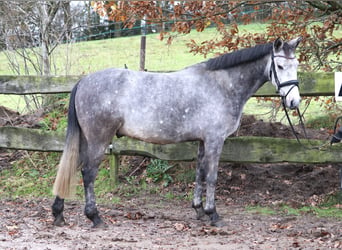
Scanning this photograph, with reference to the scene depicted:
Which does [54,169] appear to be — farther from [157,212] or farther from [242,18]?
[242,18]

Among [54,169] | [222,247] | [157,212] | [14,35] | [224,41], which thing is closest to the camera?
[222,247]

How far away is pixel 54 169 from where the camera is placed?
7.91m

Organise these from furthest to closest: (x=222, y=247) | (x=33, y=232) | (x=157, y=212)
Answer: (x=157, y=212), (x=33, y=232), (x=222, y=247)

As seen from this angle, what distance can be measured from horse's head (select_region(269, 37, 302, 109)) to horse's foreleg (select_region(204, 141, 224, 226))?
0.90 metres

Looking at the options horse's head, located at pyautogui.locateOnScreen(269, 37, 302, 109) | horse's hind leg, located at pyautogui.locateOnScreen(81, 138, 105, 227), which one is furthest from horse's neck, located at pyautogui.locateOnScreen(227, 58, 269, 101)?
horse's hind leg, located at pyautogui.locateOnScreen(81, 138, 105, 227)

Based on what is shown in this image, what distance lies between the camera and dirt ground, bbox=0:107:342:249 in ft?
16.4

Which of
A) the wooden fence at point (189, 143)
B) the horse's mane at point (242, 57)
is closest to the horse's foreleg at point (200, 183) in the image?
the wooden fence at point (189, 143)

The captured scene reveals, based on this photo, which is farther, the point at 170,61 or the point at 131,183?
the point at 170,61

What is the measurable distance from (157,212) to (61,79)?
7.26ft

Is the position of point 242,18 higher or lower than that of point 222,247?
higher

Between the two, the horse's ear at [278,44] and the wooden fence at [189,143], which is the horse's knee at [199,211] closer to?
the wooden fence at [189,143]

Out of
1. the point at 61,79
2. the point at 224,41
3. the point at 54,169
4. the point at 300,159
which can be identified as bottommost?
the point at 54,169

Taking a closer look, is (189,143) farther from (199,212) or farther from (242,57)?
(242,57)

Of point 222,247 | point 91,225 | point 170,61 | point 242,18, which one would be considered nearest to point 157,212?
point 91,225
